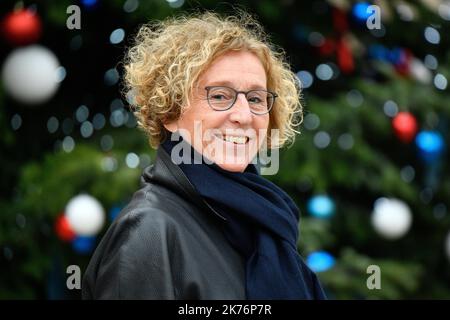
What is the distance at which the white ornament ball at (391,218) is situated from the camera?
512cm

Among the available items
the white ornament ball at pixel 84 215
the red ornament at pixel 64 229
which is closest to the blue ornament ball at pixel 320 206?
the white ornament ball at pixel 84 215

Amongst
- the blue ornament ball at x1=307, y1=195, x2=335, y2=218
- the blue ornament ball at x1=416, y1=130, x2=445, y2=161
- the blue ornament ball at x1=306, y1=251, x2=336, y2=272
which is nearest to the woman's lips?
the blue ornament ball at x1=306, y1=251, x2=336, y2=272

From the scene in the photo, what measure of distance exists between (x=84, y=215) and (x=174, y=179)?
2.46 m

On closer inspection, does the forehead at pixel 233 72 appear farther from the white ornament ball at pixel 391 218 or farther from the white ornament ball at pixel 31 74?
the white ornament ball at pixel 391 218

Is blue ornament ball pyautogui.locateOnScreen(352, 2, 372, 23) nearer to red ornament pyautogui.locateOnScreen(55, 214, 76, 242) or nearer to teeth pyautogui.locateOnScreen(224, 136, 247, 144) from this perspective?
red ornament pyautogui.locateOnScreen(55, 214, 76, 242)

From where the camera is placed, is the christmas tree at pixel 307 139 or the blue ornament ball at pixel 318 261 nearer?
the christmas tree at pixel 307 139

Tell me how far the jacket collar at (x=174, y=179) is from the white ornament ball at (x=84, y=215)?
2.38 meters

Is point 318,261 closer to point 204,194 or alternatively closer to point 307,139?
point 307,139

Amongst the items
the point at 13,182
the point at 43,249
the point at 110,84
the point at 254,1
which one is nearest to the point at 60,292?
the point at 43,249

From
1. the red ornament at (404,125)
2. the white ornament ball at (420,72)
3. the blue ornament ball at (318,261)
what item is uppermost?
the white ornament ball at (420,72)

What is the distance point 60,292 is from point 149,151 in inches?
37.7

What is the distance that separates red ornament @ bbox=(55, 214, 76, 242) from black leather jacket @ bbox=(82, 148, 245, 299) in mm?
2482

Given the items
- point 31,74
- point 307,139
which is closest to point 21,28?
point 31,74

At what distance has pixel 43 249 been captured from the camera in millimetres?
4945
